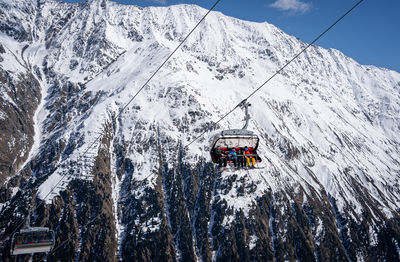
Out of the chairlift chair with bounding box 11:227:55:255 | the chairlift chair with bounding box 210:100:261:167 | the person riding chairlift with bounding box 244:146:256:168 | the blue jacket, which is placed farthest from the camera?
the chairlift chair with bounding box 11:227:55:255

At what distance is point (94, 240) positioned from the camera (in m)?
169

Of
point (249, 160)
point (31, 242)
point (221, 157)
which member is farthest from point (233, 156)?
point (31, 242)

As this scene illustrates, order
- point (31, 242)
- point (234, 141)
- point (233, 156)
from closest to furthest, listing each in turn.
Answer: point (234, 141) < point (233, 156) < point (31, 242)

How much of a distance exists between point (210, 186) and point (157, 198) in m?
29.8

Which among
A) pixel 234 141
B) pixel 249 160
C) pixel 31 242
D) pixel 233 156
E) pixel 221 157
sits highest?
pixel 234 141

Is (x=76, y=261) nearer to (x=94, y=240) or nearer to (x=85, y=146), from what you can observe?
(x=94, y=240)

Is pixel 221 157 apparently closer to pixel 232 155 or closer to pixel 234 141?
pixel 232 155

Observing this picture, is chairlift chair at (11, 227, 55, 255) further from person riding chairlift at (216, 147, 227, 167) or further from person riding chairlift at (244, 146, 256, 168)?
person riding chairlift at (244, 146, 256, 168)

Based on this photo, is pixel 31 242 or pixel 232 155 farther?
pixel 31 242

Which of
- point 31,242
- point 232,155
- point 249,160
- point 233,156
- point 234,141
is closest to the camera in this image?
point 234,141

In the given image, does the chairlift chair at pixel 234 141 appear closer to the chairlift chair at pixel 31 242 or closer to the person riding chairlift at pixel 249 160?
the person riding chairlift at pixel 249 160

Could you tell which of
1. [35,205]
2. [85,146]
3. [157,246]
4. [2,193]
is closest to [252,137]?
[157,246]

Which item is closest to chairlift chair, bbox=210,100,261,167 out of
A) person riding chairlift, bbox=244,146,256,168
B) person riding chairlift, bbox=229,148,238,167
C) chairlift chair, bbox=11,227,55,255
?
person riding chairlift, bbox=244,146,256,168

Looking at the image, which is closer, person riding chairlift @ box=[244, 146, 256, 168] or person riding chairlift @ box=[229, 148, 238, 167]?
person riding chairlift @ box=[229, 148, 238, 167]
